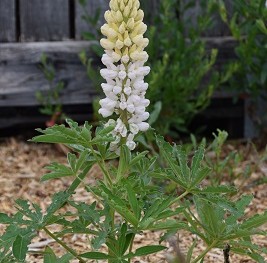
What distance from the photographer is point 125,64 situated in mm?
2098

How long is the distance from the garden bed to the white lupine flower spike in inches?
36.9

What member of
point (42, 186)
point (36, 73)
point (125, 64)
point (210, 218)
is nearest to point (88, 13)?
point (36, 73)

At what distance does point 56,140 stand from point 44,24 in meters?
2.88

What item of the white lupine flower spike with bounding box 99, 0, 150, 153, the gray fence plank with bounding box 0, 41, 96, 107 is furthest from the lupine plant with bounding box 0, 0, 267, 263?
the gray fence plank with bounding box 0, 41, 96, 107

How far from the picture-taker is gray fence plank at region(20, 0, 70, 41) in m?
4.77

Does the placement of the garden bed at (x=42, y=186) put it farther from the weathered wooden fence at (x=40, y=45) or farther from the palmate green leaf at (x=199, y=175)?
the palmate green leaf at (x=199, y=175)

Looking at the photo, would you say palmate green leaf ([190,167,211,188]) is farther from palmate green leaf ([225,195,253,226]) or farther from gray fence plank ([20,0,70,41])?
gray fence plank ([20,0,70,41])

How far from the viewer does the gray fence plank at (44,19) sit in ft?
15.6

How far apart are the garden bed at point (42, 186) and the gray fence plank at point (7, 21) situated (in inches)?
27.0

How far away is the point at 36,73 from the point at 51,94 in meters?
0.18

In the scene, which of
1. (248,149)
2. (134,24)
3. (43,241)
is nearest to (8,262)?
(134,24)

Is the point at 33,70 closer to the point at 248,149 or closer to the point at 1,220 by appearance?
the point at 248,149

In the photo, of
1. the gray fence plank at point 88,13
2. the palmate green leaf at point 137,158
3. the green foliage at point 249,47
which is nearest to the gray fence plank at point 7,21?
the gray fence plank at point 88,13

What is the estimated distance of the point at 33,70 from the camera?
4.78 m
